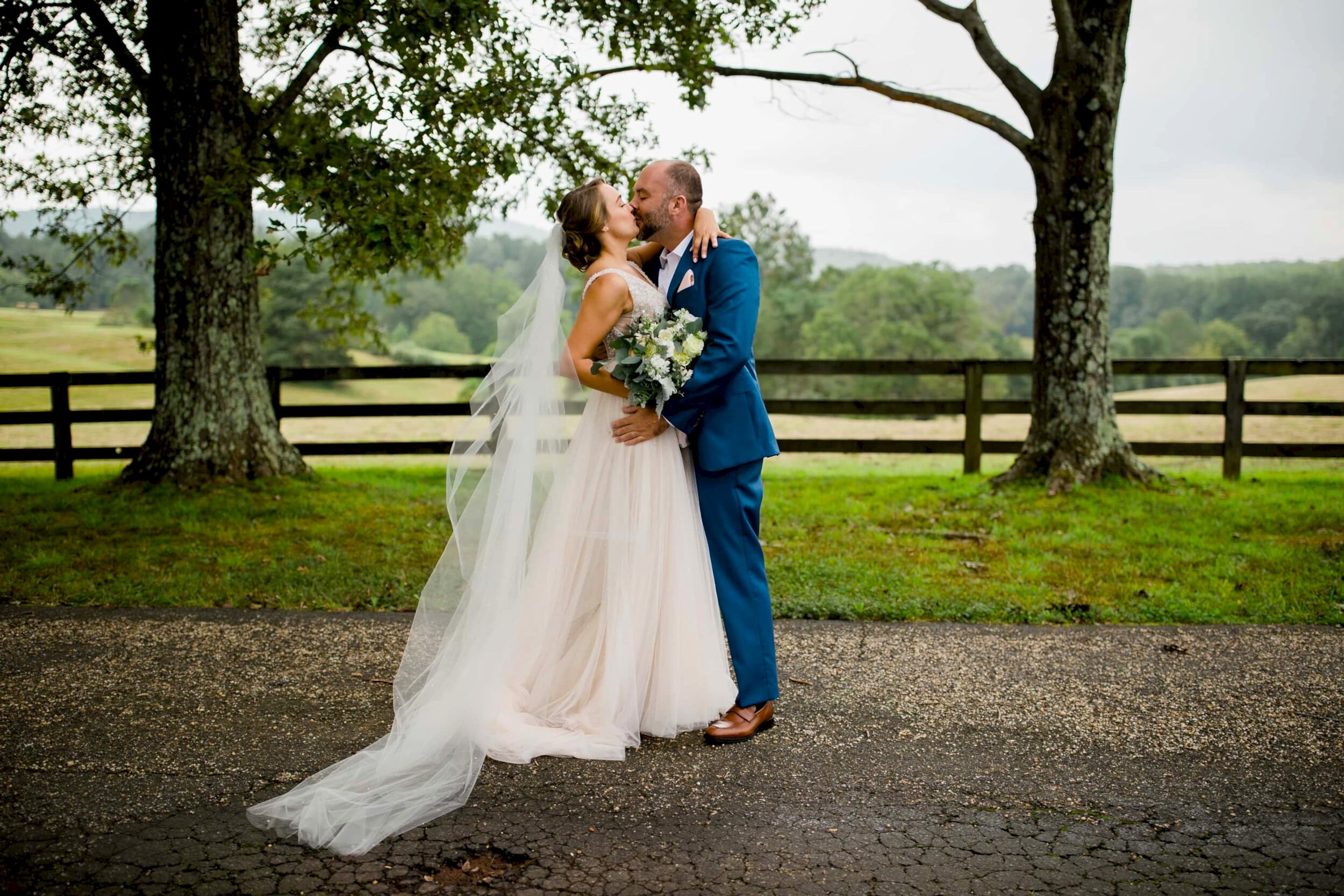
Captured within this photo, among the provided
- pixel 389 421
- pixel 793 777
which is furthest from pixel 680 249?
pixel 389 421

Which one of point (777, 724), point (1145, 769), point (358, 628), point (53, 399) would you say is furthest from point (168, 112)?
point (1145, 769)

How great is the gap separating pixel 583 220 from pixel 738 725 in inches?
81.0

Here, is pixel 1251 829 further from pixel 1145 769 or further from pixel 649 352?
pixel 649 352

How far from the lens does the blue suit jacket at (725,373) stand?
151 inches

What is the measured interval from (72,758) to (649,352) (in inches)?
101

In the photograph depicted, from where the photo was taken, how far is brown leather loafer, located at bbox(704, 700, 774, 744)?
385 centimetres

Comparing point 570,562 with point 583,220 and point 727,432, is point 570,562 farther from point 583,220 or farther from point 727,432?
point 583,220

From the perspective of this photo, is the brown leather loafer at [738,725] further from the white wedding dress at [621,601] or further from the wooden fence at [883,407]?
the wooden fence at [883,407]

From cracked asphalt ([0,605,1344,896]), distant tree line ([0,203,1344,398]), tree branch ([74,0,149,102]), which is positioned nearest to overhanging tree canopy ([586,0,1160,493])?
cracked asphalt ([0,605,1344,896])

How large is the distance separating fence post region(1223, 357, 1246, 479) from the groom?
8.41m

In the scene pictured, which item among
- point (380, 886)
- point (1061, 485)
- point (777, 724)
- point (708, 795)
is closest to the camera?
point (380, 886)

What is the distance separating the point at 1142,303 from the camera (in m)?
49.5

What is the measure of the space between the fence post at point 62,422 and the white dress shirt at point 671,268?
9626 mm

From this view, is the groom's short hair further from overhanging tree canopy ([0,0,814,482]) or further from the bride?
overhanging tree canopy ([0,0,814,482])
